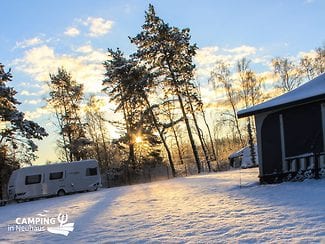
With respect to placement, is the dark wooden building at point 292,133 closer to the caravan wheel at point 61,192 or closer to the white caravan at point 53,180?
the white caravan at point 53,180

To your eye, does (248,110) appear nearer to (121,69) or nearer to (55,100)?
(121,69)

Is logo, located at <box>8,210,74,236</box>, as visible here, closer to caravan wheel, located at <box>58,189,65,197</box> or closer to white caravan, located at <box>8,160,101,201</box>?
white caravan, located at <box>8,160,101,201</box>

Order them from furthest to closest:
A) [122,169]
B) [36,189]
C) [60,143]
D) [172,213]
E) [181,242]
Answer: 1. [60,143]
2. [122,169]
3. [36,189]
4. [172,213]
5. [181,242]

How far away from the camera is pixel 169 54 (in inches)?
1325

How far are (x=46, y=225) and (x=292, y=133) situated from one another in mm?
8753

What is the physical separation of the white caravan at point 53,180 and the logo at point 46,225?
1706 cm

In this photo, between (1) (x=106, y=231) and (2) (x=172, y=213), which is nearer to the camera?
(1) (x=106, y=231)

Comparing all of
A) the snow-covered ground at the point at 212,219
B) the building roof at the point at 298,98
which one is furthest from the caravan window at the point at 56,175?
the building roof at the point at 298,98

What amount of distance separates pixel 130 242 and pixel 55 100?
126ft

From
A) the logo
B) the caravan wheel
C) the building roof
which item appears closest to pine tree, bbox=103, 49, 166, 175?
the caravan wheel

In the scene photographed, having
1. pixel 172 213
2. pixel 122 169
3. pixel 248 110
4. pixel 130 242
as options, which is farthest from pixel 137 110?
pixel 130 242

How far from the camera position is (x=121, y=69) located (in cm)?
3931

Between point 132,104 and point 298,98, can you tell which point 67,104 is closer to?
point 132,104

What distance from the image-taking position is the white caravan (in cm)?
2928
